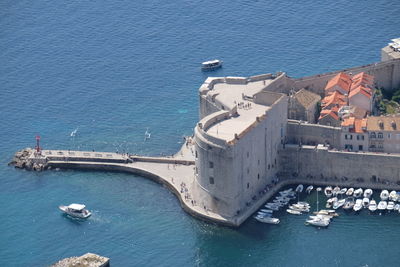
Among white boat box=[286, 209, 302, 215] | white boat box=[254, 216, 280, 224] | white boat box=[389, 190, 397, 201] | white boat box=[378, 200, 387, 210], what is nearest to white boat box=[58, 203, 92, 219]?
white boat box=[254, 216, 280, 224]

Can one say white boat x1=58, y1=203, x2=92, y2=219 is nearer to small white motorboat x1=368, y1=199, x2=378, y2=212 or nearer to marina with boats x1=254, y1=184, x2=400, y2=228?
marina with boats x1=254, y1=184, x2=400, y2=228

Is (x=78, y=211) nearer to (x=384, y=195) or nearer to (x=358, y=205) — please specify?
(x=358, y=205)

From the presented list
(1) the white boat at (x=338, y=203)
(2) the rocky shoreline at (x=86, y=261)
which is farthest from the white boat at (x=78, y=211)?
(1) the white boat at (x=338, y=203)

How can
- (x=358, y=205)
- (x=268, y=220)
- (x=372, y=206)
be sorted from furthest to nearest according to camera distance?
(x=358, y=205)
(x=372, y=206)
(x=268, y=220)

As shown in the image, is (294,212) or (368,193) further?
(368,193)

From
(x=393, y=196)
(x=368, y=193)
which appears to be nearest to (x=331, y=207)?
(x=368, y=193)

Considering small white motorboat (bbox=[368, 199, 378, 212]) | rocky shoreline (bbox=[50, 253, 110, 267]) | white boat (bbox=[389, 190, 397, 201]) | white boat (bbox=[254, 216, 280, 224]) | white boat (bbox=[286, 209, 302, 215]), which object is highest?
white boat (bbox=[389, 190, 397, 201])

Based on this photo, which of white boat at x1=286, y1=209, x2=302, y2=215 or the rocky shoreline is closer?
the rocky shoreline

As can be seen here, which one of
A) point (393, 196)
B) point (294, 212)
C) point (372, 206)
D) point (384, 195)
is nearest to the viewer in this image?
point (372, 206)

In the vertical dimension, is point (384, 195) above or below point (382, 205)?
above
